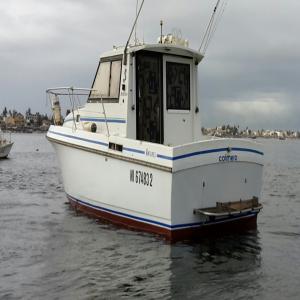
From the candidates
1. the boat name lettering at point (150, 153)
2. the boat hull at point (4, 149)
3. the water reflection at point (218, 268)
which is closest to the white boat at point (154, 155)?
the boat name lettering at point (150, 153)

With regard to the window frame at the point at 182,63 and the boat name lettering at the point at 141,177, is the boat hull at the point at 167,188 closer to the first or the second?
the boat name lettering at the point at 141,177

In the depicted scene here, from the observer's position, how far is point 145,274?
29.3 ft

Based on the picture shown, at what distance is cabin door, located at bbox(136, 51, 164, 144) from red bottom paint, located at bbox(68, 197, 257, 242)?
2098 millimetres

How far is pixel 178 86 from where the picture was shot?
1297 cm

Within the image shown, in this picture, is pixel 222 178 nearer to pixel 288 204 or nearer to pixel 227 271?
pixel 227 271

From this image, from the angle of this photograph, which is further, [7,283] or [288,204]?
[288,204]

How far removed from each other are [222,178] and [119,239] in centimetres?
264

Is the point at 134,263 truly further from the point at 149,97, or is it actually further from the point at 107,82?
the point at 107,82

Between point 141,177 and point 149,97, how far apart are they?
2.46 meters

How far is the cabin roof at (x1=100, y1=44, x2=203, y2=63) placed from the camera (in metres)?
12.1

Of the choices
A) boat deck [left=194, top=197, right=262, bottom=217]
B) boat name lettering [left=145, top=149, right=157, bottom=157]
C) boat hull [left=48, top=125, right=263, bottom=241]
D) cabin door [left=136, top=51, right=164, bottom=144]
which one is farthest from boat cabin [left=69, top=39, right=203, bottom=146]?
boat deck [left=194, top=197, right=262, bottom=217]

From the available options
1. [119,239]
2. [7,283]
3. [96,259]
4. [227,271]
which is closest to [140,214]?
[119,239]

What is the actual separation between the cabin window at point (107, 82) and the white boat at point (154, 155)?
1.1 inches

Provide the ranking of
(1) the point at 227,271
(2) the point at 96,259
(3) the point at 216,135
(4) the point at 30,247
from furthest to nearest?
(3) the point at 216,135, (4) the point at 30,247, (2) the point at 96,259, (1) the point at 227,271
